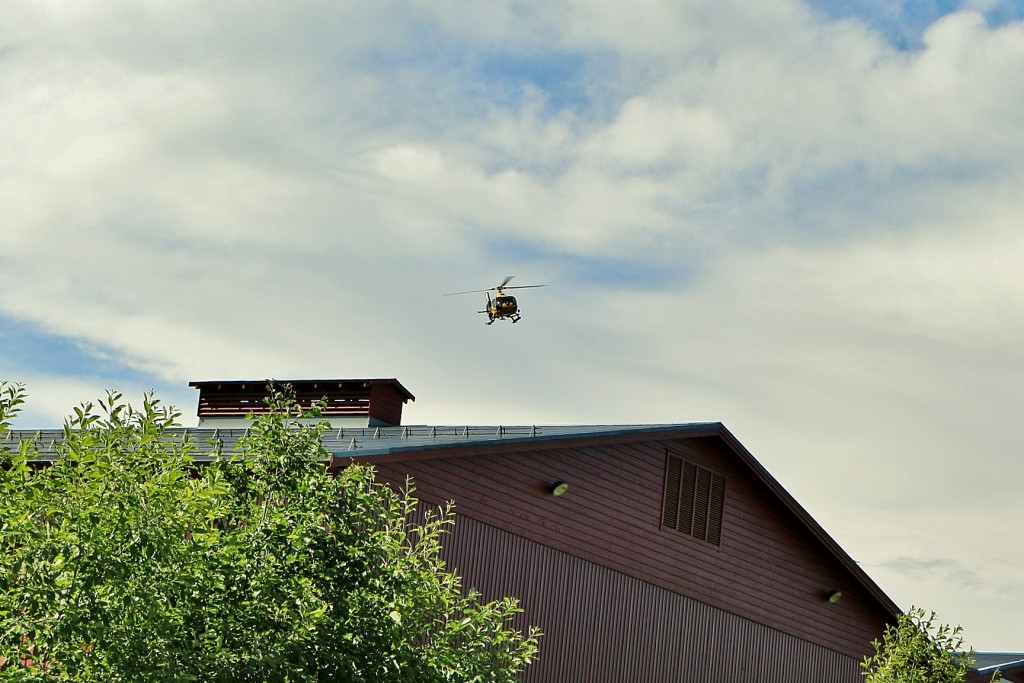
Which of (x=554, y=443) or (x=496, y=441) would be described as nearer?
(x=496, y=441)

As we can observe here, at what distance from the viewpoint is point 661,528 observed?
2291 centimetres

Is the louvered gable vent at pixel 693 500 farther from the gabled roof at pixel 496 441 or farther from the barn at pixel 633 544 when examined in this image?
the gabled roof at pixel 496 441

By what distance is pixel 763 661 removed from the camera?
81.5 ft

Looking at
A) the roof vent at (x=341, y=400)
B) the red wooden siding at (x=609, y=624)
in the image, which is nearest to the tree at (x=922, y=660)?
the red wooden siding at (x=609, y=624)

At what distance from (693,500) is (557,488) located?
4239 millimetres

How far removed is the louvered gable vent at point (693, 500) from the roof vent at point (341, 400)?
21.4 ft

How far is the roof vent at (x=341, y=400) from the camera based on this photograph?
26594 millimetres

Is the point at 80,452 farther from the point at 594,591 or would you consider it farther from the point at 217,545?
the point at 594,591

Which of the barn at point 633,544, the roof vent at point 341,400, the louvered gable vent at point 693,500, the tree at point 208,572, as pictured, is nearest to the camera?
the tree at point 208,572

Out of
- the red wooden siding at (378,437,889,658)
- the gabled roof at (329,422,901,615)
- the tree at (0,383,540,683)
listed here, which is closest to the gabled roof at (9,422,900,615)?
the gabled roof at (329,422,901,615)

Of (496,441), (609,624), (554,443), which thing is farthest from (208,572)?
(609,624)

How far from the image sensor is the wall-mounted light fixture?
20.5 m

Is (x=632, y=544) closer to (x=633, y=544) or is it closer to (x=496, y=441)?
(x=633, y=544)

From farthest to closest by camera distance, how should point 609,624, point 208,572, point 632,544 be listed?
point 632,544
point 609,624
point 208,572
